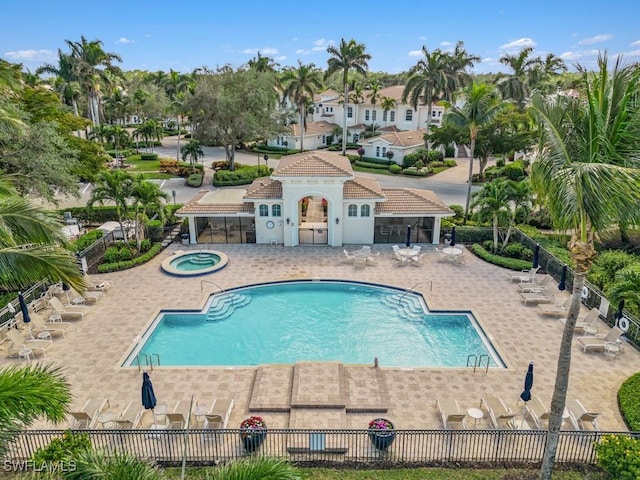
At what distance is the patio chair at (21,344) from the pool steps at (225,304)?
22.2ft

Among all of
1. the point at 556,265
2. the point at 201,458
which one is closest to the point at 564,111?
the point at 201,458

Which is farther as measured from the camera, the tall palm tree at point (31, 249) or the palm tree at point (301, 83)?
the palm tree at point (301, 83)

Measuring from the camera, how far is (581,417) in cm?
1356

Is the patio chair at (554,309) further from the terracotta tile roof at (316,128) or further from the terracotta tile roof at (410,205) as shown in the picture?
the terracotta tile roof at (316,128)

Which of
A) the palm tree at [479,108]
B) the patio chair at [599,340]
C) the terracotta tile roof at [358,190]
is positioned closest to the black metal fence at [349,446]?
the patio chair at [599,340]

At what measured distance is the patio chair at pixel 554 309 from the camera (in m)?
20.6

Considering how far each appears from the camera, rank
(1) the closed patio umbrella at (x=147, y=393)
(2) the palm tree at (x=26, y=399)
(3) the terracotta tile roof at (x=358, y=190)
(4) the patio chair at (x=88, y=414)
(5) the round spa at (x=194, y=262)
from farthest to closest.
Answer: (3) the terracotta tile roof at (x=358, y=190) → (5) the round spa at (x=194, y=262) → (4) the patio chair at (x=88, y=414) → (1) the closed patio umbrella at (x=147, y=393) → (2) the palm tree at (x=26, y=399)

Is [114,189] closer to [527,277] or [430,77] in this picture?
[527,277]

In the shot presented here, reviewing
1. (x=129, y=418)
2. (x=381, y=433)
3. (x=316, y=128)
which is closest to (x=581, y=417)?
(x=381, y=433)

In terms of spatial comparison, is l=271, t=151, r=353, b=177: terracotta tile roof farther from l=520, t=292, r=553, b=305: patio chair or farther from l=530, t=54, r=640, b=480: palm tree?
l=530, t=54, r=640, b=480: palm tree

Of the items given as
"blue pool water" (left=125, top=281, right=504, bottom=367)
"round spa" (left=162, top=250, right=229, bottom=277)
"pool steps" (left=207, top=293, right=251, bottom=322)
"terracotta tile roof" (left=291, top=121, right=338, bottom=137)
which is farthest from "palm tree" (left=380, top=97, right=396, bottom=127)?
"pool steps" (left=207, top=293, right=251, bottom=322)

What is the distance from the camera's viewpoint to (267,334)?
65.8 ft

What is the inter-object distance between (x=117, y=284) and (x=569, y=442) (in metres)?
21.9

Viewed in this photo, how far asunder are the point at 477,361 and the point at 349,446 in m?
7.60
